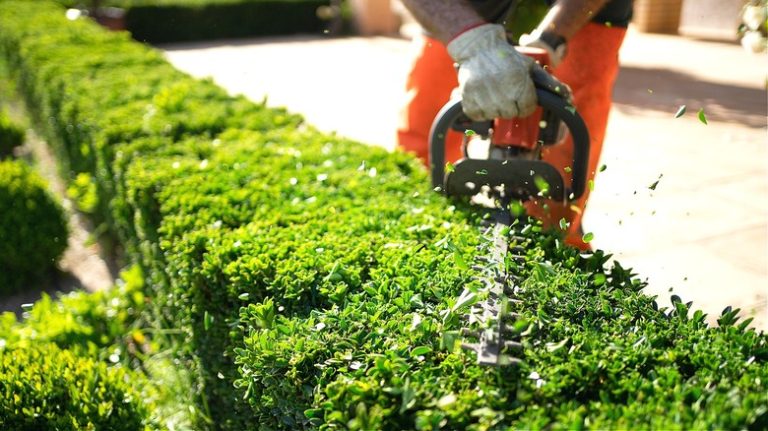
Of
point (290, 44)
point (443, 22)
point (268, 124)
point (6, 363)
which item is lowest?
point (290, 44)

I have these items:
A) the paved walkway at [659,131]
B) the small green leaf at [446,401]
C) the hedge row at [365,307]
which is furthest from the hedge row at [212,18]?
the small green leaf at [446,401]

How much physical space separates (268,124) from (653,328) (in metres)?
2.76

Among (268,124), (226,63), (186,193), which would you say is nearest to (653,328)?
(186,193)

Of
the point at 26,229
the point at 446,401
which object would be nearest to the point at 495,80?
the point at 446,401

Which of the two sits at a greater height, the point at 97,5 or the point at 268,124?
the point at 268,124

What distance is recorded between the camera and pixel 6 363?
2553 mm

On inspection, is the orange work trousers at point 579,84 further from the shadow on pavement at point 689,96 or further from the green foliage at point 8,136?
the shadow on pavement at point 689,96

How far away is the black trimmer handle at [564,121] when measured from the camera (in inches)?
84.4

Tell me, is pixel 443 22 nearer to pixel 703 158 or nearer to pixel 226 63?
pixel 703 158

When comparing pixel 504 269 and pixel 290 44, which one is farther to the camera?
pixel 290 44

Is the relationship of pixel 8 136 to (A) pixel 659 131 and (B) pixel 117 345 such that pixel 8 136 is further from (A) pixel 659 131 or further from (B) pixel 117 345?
(A) pixel 659 131

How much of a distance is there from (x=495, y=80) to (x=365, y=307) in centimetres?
78

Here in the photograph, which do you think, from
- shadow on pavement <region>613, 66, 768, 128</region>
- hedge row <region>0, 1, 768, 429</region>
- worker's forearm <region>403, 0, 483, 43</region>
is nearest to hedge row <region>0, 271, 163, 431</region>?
hedge row <region>0, 1, 768, 429</region>

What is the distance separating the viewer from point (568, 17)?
2.45m
